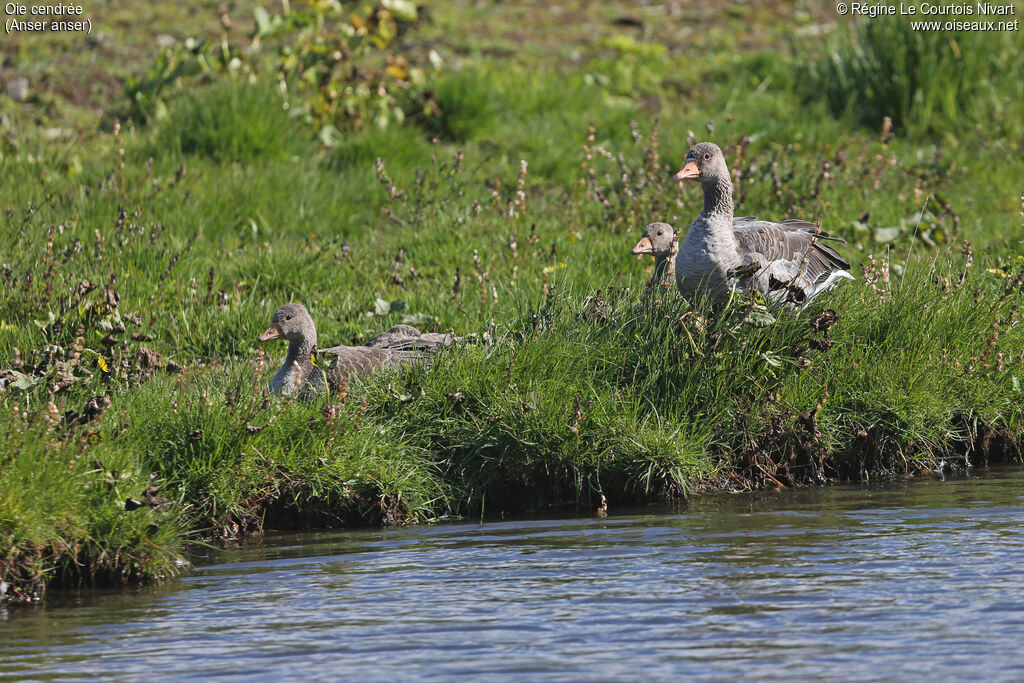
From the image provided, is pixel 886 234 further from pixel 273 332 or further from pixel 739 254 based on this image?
pixel 273 332

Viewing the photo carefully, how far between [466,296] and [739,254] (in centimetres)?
214

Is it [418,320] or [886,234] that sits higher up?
[886,234]

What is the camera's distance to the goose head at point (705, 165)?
788 centimetres

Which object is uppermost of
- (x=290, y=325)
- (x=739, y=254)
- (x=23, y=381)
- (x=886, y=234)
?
(x=886, y=234)

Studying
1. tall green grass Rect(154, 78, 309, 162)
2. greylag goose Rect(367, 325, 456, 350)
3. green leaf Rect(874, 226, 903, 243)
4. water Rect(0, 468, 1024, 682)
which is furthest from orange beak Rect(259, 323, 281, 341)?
green leaf Rect(874, 226, 903, 243)

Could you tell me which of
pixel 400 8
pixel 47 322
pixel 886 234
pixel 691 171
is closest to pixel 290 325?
pixel 47 322

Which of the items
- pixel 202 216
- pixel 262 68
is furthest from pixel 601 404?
pixel 262 68

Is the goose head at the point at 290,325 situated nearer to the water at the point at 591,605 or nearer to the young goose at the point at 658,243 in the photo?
the water at the point at 591,605

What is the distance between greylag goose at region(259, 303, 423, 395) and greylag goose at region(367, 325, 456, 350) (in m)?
0.11

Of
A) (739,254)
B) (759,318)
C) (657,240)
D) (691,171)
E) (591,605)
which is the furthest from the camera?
(657,240)

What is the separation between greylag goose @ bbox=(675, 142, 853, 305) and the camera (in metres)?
7.49

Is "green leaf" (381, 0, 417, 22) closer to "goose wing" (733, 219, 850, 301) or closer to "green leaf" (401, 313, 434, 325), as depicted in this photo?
"green leaf" (401, 313, 434, 325)

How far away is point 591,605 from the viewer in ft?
16.9

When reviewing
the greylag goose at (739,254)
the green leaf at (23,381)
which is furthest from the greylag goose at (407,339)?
the green leaf at (23,381)
